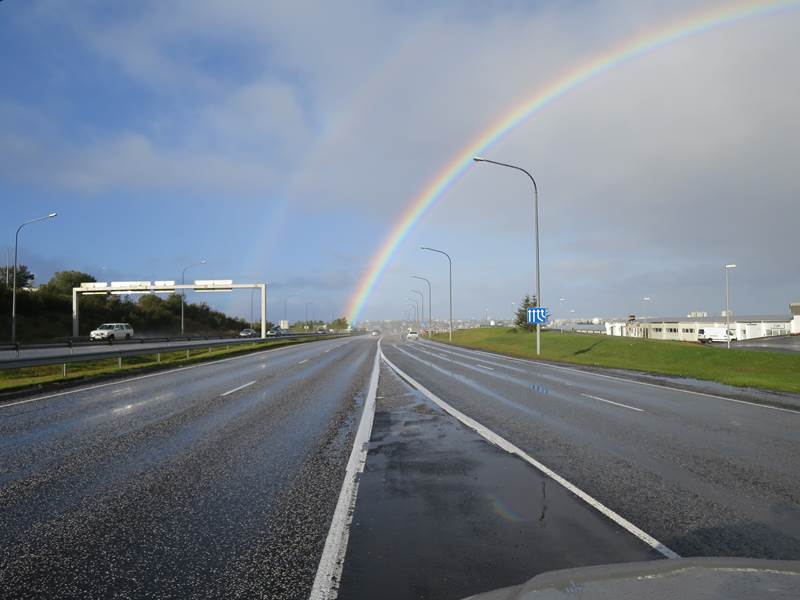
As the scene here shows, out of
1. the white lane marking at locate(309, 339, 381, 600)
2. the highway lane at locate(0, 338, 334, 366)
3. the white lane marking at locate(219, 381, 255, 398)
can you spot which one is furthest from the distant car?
the white lane marking at locate(309, 339, 381, 600)

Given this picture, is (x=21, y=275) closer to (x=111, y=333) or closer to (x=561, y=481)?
(x=111, y=333)

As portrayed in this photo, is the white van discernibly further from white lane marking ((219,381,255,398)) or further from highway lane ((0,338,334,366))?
white lane marking ((219,381,255,398))

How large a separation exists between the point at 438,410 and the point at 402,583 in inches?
317

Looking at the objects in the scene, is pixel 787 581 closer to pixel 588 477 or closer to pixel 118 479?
pixel 588 477

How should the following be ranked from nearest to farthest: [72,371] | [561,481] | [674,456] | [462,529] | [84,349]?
1. [462,529]
2. [561,481]
3. [674,456]
4. [72,371]
5. [84,349]

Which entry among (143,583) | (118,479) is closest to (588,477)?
(143,583)

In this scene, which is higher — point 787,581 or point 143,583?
point 787,581

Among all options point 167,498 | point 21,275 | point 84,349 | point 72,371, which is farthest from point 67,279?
point 167,498

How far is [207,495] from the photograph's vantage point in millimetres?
5539

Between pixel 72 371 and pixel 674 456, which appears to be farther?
pixel 72 371

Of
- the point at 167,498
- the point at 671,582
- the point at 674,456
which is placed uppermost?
the point at 671,582

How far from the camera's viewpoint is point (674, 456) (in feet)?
23.8

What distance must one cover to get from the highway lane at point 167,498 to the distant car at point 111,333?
1581 inches

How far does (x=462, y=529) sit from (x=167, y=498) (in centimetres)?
308
